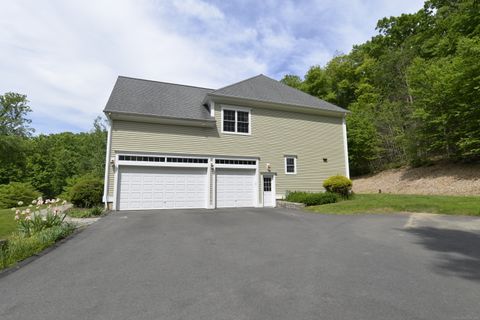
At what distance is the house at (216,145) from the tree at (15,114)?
71.8ft

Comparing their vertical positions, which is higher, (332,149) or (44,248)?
(332,149)

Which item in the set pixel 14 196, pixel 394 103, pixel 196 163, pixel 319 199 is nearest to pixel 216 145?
pixel 196 163

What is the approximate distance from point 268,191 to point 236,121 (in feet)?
14.6

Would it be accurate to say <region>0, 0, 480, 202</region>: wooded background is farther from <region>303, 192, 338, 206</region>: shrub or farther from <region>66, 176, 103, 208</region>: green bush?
<region>66, 176, 103, 208</region>: green bush

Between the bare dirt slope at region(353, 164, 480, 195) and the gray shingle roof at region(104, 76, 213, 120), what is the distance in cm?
1345

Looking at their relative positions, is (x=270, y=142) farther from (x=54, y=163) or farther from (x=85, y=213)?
(x=54, y=163)

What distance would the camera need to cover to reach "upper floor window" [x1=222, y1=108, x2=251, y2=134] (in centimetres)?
1501

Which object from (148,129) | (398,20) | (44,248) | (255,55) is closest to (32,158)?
(148,129)

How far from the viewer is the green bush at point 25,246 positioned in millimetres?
4786

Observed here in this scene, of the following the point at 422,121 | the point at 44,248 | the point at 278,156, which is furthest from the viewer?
the point at 422,121

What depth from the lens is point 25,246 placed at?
5379 mm

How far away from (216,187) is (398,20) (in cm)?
3362

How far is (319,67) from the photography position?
112ft

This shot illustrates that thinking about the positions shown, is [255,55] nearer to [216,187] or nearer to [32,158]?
[216,187]
